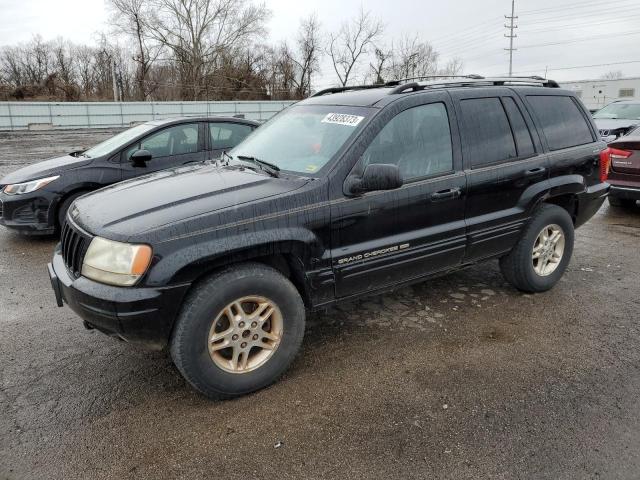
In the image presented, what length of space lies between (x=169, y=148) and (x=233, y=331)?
4.64 meters

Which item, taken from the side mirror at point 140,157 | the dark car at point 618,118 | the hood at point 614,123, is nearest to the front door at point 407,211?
the side mirror at point 140,157

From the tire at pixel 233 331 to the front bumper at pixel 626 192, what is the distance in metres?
6.45

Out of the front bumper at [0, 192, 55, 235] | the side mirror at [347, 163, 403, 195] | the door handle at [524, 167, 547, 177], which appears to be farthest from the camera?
the front bumper at [0, 192, 55, 235]

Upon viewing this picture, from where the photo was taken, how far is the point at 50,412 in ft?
9.58

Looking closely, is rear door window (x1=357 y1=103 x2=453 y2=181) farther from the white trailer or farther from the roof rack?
the white trailer

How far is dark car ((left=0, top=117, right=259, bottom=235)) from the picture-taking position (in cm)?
612

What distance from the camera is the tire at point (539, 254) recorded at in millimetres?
4332

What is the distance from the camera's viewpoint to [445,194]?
3.64 metres

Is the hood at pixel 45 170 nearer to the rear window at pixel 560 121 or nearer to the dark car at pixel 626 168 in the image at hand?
the rear window at pixel 560 121

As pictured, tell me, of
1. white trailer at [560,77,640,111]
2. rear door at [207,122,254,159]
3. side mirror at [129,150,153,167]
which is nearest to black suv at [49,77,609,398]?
side mirror at [129,150,153,167]

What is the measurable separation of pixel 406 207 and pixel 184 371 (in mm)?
1790

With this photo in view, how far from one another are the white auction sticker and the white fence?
1032 inches

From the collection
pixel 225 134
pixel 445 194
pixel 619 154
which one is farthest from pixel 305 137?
pixel 619 154

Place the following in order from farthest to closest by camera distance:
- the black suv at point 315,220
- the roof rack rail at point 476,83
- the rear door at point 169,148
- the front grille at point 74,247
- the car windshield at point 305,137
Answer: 1. the rear door at point 169,148
2. the roof rack rail at point 476,83
3. the car windshield at point 305,137
4. the front grille at point 74,247
5. the black suv at point 315,220
